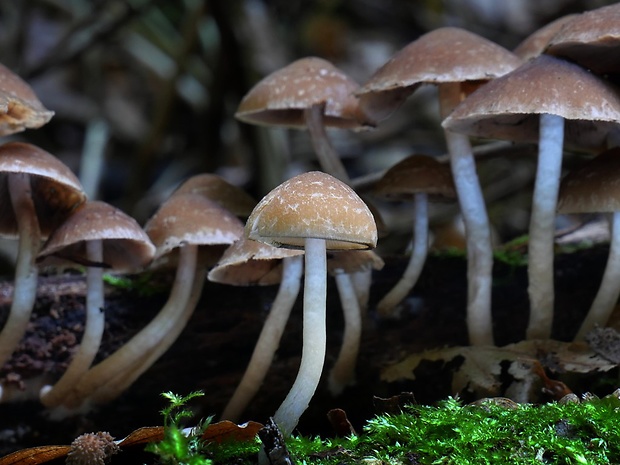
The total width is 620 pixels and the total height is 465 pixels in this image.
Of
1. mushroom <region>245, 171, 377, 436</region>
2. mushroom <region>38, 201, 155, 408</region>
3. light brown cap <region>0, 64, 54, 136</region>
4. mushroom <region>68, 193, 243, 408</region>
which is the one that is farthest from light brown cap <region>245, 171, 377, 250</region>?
light brown cap <region>0, 64, 54, 136</region>

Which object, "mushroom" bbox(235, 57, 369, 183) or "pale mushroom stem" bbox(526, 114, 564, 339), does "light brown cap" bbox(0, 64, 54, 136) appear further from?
"pale mushroom stem" bbox(526, 114, 564, 339)

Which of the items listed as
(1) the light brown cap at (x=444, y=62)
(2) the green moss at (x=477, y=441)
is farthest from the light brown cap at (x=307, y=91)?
(2) the green moss at (x=477, y=441)

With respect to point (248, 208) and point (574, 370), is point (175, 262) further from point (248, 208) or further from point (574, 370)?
point (574, 370)

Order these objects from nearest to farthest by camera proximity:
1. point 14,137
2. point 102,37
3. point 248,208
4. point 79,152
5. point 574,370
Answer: point 574,370
point 248,208
point 102,37
point 14,137
point 79,152

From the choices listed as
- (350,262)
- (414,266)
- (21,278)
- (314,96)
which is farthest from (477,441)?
(21,278)

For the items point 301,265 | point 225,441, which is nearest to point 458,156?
point 301,265

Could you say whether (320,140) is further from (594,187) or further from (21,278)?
(21,278)
